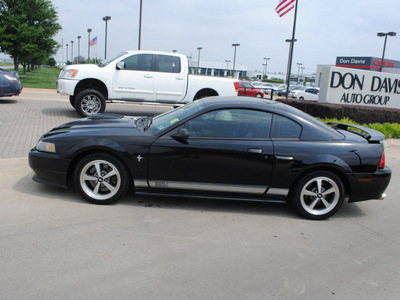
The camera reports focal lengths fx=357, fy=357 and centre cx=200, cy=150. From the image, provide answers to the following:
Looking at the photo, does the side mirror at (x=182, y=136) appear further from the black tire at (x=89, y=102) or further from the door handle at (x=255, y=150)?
the black tire at (x=89, y=102)

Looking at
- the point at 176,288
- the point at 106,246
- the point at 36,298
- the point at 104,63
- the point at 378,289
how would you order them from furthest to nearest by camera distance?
the point at 104,63, the point at 106,246, the point at 378,289, the point at 176,288, the point at 36,298

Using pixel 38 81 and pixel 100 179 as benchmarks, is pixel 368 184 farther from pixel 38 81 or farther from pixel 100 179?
pixel 38 81

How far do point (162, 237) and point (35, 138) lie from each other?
5.21 m

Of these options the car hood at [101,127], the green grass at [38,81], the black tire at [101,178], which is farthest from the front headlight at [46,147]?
the green grass at [38,81]

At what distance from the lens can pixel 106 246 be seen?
11.8 feet

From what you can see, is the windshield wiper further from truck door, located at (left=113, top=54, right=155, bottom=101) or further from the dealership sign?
the dealership sign

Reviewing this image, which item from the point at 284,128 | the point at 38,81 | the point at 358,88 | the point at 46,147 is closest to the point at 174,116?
the point at 284,128

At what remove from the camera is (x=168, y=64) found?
1107 cm

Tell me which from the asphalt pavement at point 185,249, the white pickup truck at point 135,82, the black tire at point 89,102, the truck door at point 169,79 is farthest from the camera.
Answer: the truck door at point 169,79

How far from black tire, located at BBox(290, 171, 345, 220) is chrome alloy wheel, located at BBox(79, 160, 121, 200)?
2.30 m

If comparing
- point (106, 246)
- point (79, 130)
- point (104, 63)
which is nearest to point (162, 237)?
point (106, 246)

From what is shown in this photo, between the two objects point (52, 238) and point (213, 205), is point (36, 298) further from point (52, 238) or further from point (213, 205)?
point (213, 205)

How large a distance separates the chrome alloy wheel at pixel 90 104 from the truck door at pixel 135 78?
0.59 meters

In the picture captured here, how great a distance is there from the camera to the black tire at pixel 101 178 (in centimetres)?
448
